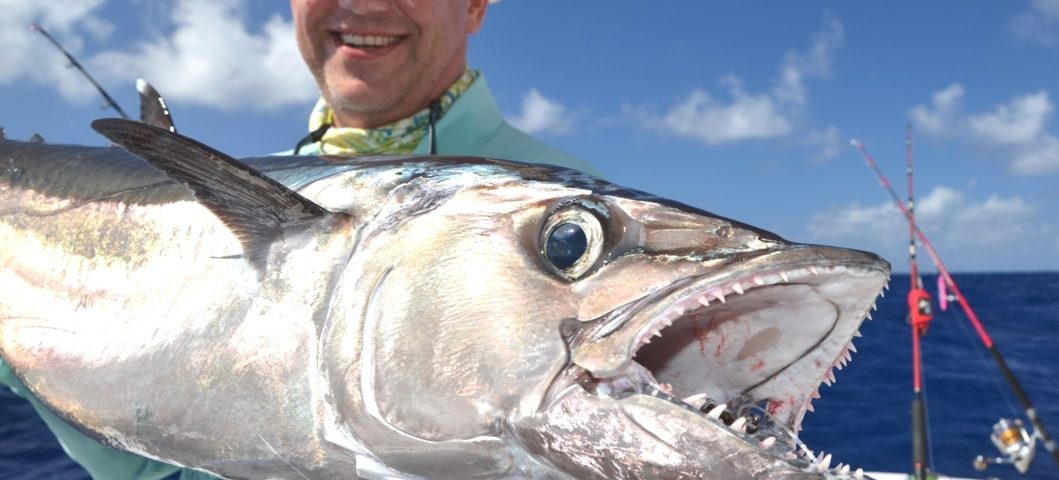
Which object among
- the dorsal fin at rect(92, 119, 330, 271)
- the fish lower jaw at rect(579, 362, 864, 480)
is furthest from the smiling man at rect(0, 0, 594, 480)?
the fish lower jaw at rect(579, 362, 864, 480)

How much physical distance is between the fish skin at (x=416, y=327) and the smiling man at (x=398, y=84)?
919 millimetres

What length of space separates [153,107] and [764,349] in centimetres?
218

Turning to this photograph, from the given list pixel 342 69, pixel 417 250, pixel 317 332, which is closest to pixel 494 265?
pixel 417 250

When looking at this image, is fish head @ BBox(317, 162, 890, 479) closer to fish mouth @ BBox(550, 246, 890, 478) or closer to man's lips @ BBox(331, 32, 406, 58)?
fish mouth @ BBox(550, 246, 890, 478)

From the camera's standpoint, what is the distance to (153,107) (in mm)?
2693

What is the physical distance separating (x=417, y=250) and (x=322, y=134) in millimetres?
1670

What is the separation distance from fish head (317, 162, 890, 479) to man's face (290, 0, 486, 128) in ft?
4.16

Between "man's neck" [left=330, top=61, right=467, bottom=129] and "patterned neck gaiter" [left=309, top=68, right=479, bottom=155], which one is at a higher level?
"man's neck" [left=330, top=61, right=467, bottom=129]

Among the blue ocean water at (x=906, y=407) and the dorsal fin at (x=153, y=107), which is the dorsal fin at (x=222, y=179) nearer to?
the dorsal fin at (x=153, y=107)

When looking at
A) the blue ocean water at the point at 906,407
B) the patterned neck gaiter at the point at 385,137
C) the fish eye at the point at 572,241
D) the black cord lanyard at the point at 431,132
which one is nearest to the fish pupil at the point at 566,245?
the fish eye at the point at 572,241

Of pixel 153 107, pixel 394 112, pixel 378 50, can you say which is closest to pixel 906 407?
pixel 394 112

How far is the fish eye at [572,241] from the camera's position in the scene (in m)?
1.36

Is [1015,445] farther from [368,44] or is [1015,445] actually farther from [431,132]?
[368,44]

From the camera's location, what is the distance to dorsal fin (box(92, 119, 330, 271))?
1579 millimetres
